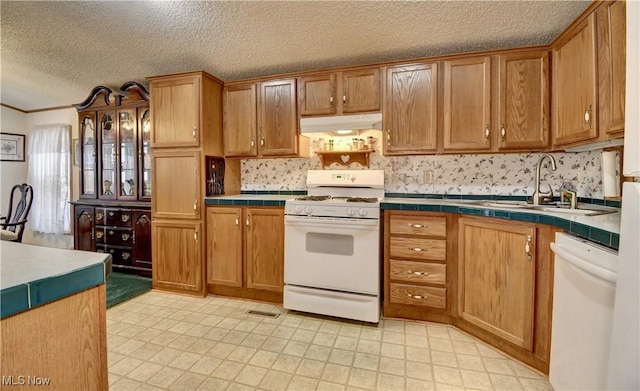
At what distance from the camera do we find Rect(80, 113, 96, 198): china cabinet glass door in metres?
3.72

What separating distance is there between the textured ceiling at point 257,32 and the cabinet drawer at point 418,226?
1396 millimetres

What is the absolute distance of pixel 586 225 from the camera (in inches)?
51.3

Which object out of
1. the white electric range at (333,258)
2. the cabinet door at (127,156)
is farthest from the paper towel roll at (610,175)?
the cabinet door at (127,156)

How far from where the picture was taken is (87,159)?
382cm

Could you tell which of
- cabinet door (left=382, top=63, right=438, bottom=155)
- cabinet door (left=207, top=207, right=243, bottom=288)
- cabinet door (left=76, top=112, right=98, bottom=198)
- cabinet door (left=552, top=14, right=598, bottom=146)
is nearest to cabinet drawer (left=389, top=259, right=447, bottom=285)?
cabinet door (left=382, top=63, right=438, bottom=155)

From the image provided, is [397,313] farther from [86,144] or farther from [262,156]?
[86,144]

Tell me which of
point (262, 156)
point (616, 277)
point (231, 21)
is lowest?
point (616, 277)

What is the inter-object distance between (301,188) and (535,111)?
213 cm

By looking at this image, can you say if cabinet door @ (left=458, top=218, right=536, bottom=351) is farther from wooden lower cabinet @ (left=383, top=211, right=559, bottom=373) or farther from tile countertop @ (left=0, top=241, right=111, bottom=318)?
tile countertop @ (left=0, top=241, right=111, bottom=318)

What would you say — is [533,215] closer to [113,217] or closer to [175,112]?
[175,112]

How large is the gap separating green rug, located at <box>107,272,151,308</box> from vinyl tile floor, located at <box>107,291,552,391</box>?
0.24m

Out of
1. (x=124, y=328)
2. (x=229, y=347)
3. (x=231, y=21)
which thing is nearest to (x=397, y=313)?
(x=229, y=347)

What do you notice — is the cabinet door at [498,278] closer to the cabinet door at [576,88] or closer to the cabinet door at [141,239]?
the cabinet door at [576,88]

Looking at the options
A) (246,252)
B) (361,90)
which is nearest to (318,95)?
(361,90)
